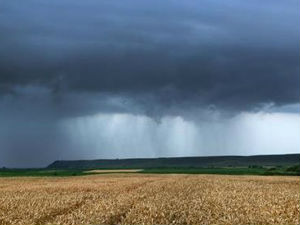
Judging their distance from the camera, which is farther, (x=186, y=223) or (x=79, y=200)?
(x=79, y=200)

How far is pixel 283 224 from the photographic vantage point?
23234mm

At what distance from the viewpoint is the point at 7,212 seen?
2778 cm

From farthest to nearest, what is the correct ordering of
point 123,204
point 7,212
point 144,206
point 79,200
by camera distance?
point 79,200, point 123,204, point 144,206, point 7,212

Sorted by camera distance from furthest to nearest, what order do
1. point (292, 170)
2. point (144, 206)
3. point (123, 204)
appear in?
point (292, 170)
point (123, 204)
point (144, 206)

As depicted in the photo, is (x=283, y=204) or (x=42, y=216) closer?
(x=42, y=216)

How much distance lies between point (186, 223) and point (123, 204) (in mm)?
9441

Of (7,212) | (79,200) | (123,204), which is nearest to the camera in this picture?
(7,212)

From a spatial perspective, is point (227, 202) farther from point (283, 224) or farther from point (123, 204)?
point (283, 224)

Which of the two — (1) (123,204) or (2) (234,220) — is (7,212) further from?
(2) (234,220)

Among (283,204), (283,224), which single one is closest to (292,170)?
(283,204)

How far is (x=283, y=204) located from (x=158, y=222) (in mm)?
11980

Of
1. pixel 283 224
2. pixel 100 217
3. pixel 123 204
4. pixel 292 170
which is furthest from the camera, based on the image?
pixel 292 170

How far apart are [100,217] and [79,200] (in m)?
11.1

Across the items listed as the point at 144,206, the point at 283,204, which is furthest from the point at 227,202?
the point at 144,206
